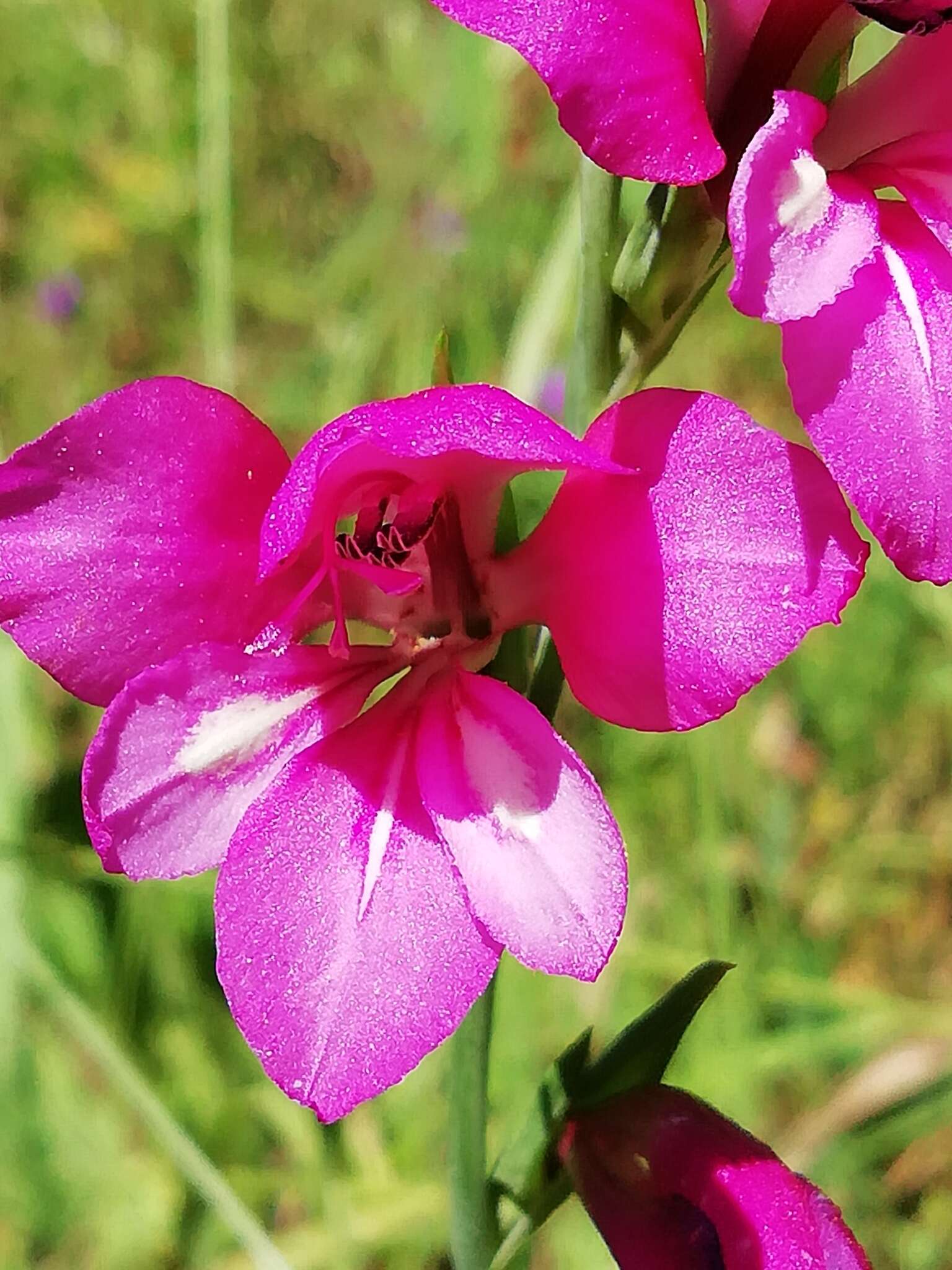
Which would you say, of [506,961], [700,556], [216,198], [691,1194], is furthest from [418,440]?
[216,198]

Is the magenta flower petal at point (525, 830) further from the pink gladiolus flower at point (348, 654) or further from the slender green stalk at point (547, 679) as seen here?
the slender green stalk at point (547, 679)

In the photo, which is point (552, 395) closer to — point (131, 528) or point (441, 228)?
point (441, 228)

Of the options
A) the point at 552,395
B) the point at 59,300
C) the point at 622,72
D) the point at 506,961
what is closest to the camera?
the point at 622,72

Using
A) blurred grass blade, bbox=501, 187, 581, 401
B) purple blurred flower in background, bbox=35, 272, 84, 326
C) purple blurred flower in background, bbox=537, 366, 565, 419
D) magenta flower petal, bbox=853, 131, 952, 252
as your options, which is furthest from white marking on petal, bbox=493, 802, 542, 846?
purple blurred flower in background, bbox=35, 272, 84, 326

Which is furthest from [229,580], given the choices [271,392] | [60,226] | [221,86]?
[60,226]

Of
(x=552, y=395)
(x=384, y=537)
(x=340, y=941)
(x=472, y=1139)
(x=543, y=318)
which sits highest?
(x=384, y=537)

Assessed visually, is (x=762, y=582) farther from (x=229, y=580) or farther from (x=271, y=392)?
(x=271, y=392)

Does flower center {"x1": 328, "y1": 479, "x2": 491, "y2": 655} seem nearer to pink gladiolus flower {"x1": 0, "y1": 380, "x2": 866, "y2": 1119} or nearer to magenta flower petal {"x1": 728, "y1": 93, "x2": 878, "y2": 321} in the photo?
pink gladiolus flower {"x1": 0, "y1": 380, "x2": 866, "y2": 1119}
